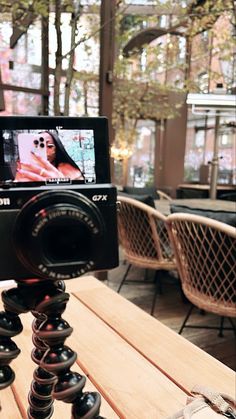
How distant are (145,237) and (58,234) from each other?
2198mm

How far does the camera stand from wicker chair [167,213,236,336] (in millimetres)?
1714

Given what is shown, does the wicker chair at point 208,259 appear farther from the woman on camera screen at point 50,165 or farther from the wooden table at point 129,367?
the woman on camera screen at point 50,165

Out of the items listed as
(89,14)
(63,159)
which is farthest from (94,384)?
(89,14)

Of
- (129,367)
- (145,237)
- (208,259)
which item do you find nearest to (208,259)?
(208,259)

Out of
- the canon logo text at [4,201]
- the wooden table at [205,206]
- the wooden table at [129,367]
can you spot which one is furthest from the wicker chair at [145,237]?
the canon logo text at [4,201]

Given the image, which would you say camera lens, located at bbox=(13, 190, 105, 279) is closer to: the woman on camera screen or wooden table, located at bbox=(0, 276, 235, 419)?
the woman on camera screen

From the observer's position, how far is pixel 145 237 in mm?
2592

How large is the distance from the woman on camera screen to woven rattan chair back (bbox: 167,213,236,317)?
1.24 metres

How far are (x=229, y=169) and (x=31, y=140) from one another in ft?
30.1

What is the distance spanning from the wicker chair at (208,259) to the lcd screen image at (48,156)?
1.22 m

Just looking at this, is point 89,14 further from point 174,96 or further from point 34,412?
point 174,96

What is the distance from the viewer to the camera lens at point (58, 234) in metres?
0.39

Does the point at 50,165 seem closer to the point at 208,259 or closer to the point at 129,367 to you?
the point at 129,367

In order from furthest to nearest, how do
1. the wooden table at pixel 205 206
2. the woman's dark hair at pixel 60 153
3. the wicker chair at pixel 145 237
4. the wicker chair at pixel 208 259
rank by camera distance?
the wooden table at pixel 205 206
the wicker chair at pixel 145 237
the wicker chair at pixel 208 259
the woman's dark hair at pixel 60 153
